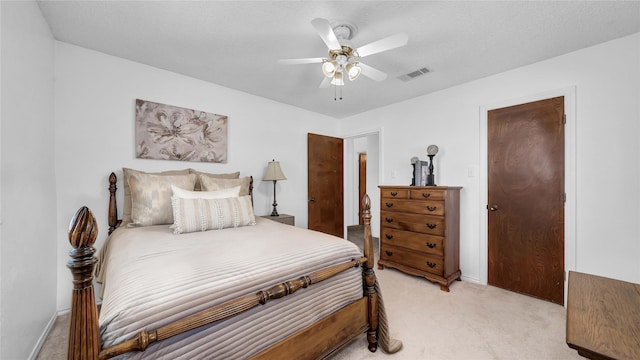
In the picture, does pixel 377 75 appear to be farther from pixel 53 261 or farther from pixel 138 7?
pixel 53 261

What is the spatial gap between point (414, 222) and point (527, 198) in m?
1.12

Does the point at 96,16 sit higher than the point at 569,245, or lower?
higher

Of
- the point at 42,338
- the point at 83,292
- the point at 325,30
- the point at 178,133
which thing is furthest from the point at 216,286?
the point at 178,133

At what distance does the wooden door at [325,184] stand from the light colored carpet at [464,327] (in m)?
1.66

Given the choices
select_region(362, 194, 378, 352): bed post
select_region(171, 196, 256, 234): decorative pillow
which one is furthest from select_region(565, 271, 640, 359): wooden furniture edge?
select_region(171, 196, 256, 234): decorative pillow

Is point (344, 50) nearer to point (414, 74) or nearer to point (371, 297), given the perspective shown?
point (414, 74)

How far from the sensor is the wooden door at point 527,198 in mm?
2359

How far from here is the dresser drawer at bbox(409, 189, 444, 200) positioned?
270cm

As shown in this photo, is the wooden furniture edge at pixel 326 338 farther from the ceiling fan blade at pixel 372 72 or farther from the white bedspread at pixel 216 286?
the ceiling fan blade at pixel 372 72

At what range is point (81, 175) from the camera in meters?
2.25

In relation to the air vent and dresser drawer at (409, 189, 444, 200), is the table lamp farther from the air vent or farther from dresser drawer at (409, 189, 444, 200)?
the air vent

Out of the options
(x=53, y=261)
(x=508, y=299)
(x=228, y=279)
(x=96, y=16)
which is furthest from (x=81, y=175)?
(x=508, y=299)

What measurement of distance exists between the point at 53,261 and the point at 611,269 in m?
4.70

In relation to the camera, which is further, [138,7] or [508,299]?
[508,299]
